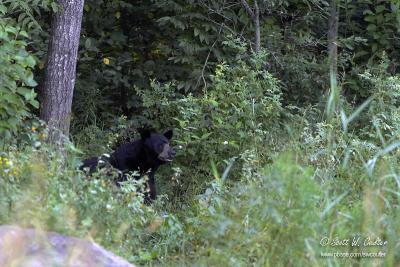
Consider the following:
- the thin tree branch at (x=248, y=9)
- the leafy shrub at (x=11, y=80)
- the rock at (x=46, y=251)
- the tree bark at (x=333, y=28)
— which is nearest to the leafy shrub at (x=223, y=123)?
the thin tree branch at (x=248, y=9)

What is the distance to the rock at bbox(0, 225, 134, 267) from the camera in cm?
423

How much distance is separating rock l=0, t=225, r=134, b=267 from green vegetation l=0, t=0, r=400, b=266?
16cm

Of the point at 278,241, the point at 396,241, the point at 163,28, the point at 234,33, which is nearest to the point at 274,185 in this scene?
the point at 278,241

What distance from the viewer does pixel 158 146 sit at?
335 inches

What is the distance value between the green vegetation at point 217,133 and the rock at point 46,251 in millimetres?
156

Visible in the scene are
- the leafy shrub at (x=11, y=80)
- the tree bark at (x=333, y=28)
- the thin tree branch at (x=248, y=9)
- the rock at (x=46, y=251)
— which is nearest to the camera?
the rock at (x=46, y=251)

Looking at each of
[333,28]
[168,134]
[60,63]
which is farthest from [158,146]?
[333,28]

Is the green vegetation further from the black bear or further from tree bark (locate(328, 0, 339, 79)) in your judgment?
the black bear

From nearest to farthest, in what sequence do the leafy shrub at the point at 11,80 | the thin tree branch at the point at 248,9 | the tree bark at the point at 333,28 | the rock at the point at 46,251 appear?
the rock at the point at 46,251 < the leafy shrub at the point at 11,80 < the thin tree branch at the point at 248,9 < the tree bark at the point at 333,28

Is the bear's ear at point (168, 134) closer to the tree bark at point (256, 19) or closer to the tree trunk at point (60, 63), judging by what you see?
the tree trunk at point (60, 63)

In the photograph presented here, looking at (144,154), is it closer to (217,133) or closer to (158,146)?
(158,146)

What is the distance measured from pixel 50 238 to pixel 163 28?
281 inches

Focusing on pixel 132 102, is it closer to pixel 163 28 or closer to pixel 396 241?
pixel 163 28

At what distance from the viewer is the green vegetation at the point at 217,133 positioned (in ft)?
16.4
